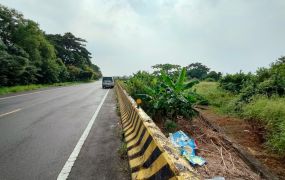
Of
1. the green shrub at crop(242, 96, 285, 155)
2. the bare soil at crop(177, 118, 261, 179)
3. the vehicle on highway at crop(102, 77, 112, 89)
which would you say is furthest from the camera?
the vehicle on highway at crop(102, 77, 112, 89)

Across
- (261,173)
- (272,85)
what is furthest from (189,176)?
(272,85)

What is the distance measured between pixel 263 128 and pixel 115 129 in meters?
4.64

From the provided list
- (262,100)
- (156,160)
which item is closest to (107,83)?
(262,100)

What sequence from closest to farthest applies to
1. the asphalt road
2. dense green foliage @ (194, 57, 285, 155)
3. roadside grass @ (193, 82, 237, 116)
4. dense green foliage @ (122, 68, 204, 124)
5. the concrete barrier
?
the concrete barrier, the asphalt road, dense green foliage @ (194, 57, 285, 155), dense green foliage @ (122, 68, 204, 124), roadside grass @ (193, 82, 237, 116)

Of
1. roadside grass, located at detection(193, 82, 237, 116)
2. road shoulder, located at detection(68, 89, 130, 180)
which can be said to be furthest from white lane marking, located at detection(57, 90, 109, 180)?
roadside grass, located at detection(193, 82, 237, 116)

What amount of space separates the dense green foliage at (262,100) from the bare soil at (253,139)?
0.22 m

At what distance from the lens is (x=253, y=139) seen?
7.45 m

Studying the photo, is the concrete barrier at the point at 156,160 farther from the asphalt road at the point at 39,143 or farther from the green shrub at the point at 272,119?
the green shrub at the point at 272,119

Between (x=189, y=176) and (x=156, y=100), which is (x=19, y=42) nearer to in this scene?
(x=156, y=100)

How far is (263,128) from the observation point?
8.09m

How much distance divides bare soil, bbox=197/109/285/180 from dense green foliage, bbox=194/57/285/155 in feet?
0.73

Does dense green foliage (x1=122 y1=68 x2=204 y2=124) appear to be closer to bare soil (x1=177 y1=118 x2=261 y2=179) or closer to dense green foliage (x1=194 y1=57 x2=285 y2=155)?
bare soil (x1=177 y1=118 x2=261 y2=179)

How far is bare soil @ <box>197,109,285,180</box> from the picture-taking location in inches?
214

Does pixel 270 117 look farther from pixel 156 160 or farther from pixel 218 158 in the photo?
pixel 156 160
